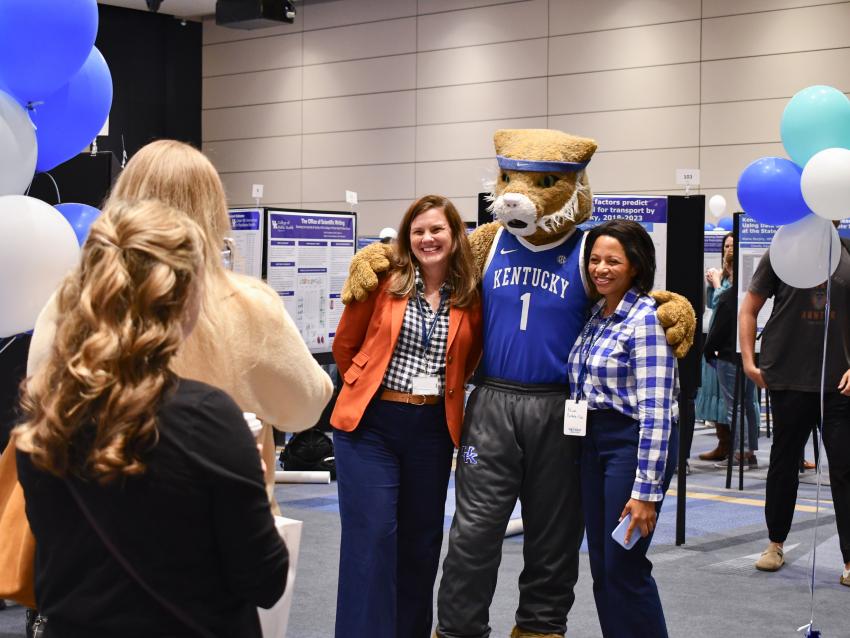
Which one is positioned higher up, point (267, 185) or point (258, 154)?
point (258, 154)

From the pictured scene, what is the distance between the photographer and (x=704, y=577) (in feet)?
14.3

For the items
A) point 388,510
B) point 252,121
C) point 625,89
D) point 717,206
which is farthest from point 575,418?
point 252,121

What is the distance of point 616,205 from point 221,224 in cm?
309

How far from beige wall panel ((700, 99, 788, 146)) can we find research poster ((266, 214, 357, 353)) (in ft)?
18.0

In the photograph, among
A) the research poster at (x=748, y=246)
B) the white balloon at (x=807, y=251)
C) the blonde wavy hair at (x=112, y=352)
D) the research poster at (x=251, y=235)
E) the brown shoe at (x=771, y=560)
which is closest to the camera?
the blonde wavy hair at (x=112, y=352)

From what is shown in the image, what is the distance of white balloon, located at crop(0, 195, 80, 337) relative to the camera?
2.40 m

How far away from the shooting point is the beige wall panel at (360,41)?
12867mm

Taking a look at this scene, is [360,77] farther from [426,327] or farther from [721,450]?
[426,327]

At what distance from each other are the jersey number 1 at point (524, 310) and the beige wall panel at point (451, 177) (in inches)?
362

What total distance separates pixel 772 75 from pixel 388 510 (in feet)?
29.0

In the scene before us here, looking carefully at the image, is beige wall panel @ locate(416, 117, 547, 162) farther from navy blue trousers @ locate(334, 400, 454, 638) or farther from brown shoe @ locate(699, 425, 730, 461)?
navy blue trousers @ locate(334, 400, 454, 638)

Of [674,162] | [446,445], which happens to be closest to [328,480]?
[446,445]

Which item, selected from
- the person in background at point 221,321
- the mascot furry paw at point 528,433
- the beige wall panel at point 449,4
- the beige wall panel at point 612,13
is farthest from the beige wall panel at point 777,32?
the person in background at point 221,321

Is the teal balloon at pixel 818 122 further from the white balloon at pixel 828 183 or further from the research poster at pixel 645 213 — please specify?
the research poster at pixel 645 213
